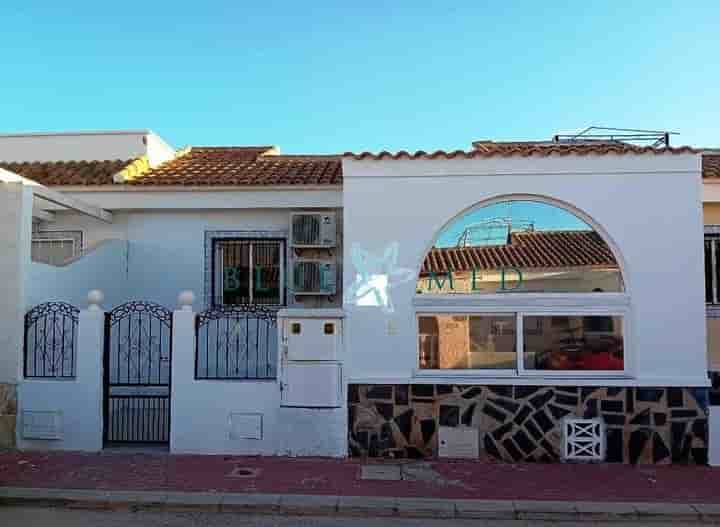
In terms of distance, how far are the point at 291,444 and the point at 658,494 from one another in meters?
4.32

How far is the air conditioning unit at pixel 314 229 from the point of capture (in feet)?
35.7

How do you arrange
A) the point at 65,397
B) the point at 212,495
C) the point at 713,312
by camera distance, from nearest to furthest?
the point at 212,495
the point at 65,397
the point at 713,312

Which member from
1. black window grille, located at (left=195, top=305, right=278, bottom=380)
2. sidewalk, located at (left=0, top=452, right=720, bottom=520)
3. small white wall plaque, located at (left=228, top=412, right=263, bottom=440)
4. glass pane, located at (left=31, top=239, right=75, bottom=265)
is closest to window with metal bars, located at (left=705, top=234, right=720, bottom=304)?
sidewalk, located at (left=0, top=452, right=720, bottom=520)

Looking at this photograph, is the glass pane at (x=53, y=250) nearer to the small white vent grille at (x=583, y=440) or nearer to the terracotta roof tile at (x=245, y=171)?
the terracotta roof tile at (x=245, y=171)

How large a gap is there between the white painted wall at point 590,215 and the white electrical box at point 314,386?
9.7 inches

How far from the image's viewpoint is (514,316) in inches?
334

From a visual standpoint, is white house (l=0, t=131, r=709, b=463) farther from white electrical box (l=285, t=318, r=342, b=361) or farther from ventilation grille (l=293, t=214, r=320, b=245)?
ventilation grille (l=293, t=214, r=320, b=245)

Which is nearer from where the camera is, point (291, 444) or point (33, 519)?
point (33, 519)

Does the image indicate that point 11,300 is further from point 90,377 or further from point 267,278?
point 267,278

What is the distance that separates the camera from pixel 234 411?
8445 millimetres

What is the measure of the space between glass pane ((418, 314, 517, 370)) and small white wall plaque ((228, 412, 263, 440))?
89.1 inches

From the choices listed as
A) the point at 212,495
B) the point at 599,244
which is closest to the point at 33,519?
the point at 212,495

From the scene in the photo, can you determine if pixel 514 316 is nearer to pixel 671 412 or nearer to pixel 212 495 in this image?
pixel 671 412

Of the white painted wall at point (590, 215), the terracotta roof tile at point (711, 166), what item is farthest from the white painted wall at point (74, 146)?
the terracotta roof tile at point (711, 166)
